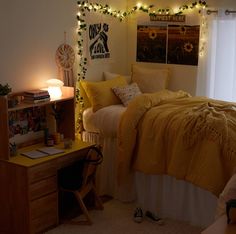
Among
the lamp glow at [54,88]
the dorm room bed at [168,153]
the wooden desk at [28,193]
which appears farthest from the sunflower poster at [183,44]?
the wooden desk at [28,193]

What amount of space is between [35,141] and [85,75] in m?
1.06

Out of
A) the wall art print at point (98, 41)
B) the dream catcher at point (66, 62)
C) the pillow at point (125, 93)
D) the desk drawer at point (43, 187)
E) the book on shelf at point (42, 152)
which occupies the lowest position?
the desk drawer at point (43, 187)

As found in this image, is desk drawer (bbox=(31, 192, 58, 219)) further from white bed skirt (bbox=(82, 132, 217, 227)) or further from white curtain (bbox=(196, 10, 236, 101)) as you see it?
white curtain (bbox=(196, 10, 236, 101))

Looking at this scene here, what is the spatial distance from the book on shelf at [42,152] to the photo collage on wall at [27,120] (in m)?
0.26

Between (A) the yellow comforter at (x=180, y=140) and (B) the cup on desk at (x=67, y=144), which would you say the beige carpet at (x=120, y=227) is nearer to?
(A) the yellow comforter at (x=180, y=140)

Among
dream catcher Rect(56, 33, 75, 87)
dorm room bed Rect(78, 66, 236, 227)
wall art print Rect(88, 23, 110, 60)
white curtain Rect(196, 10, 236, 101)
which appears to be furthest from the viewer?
white curtain Rect(196, 10, 236, 101)

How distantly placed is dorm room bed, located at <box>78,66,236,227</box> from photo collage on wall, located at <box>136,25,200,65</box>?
78 centimetres

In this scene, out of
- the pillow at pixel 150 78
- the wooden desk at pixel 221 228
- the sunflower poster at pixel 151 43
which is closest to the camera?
the wooden desk at pixel 221 228

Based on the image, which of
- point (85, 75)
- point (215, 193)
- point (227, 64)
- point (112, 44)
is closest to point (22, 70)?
point (85, 75)

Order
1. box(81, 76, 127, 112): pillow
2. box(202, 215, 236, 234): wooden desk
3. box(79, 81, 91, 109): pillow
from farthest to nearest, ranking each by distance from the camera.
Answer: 1. box(79, 81, 91, 109): pillow
2. box(81, 76, 127, 112): pillow
3. box(202, 215, 236, 234): wooden desk

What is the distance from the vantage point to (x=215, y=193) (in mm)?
3650

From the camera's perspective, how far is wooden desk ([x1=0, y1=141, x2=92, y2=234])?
11.6 ft

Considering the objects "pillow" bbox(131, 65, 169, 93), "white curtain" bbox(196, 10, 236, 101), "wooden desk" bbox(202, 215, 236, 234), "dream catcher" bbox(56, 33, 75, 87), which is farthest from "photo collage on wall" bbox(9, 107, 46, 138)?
"wooden desk" bbox(202, 215, 236, 234)

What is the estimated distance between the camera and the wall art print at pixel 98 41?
16.0 ft
